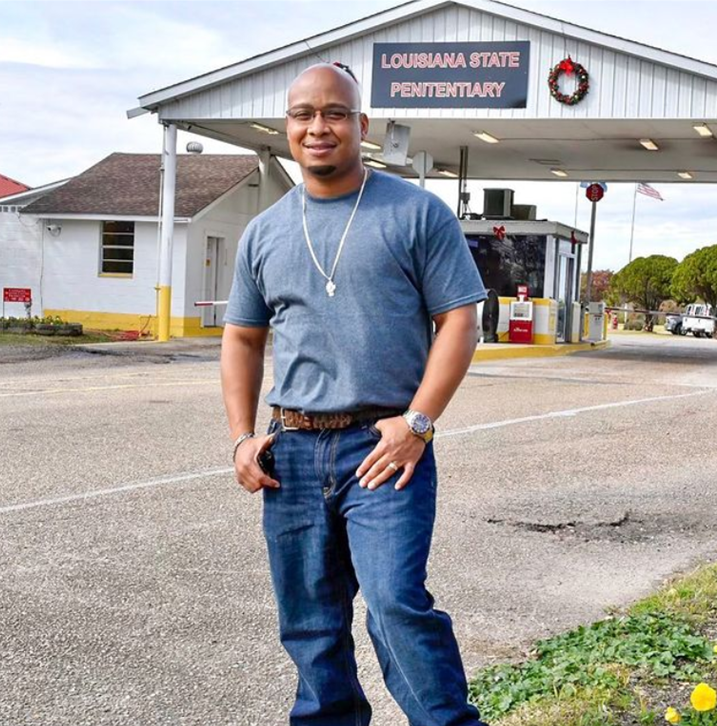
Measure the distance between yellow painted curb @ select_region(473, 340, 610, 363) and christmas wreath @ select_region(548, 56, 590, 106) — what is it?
5.08 meters

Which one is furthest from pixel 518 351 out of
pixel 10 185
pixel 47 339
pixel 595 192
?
pixel 10 185

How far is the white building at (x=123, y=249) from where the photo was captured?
1204 inches

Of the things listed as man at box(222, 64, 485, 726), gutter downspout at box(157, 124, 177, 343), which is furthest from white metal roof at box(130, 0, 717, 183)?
man at box(222, 64, 485, 726)

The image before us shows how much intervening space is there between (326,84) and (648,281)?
7198 cm

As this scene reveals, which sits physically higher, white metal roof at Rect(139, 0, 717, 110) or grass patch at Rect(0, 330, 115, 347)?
white metal roof at Rect(139, 0, 717, 110)

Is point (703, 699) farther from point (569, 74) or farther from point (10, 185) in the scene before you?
point (10, 185)

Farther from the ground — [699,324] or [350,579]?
[350,579]

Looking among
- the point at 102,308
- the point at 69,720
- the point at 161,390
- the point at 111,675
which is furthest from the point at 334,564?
the point at 102,308

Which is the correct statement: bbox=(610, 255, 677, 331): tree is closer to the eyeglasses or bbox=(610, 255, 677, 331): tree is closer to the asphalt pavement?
the asphalt pavement

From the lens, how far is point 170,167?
88.1 feet

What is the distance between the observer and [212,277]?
32.1 m

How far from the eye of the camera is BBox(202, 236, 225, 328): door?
31.5 metres

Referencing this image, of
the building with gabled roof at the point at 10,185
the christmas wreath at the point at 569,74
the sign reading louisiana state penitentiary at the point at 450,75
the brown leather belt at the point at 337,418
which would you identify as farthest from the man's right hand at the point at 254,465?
the building with gabled roof at the point at 10,185

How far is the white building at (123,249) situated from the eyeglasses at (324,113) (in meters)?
26.6
